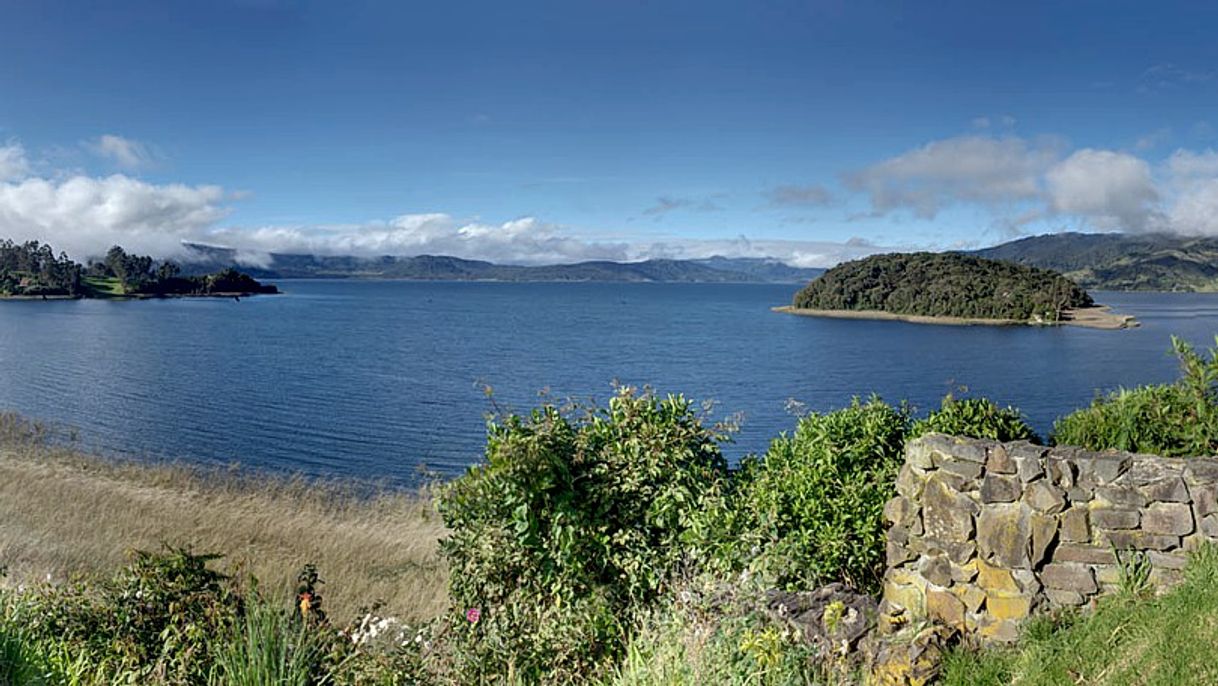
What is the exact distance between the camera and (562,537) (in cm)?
668

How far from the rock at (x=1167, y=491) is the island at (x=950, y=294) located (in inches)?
4032

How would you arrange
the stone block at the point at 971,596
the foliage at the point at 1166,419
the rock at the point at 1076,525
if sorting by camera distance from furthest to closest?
the foliage at the point at 1166,419, the stone block at the point at 971,596, the rock at the point at 1076,525

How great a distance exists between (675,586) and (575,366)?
46.4 metres

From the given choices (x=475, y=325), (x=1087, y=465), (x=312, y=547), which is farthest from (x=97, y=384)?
(x=475, y=325)

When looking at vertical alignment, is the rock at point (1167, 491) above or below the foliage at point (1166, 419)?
below

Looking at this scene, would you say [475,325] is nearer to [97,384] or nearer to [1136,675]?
[97,384]

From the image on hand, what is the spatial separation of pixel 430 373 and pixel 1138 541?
151 ft

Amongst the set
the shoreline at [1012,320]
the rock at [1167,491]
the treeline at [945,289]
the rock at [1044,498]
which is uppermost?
the treeline at [945,289]

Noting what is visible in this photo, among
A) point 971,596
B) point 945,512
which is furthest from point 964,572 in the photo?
point 945,512

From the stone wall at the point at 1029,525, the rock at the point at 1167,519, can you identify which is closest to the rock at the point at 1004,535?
the stone wall at the point at 1029,525

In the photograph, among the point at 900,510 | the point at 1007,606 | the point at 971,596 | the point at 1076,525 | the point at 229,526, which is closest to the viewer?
the point at 1076,525

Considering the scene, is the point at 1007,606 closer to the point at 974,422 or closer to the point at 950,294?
the point at 974,422

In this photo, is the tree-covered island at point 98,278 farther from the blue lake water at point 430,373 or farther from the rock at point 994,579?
the rock at point 994,579

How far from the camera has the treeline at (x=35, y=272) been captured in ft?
465
